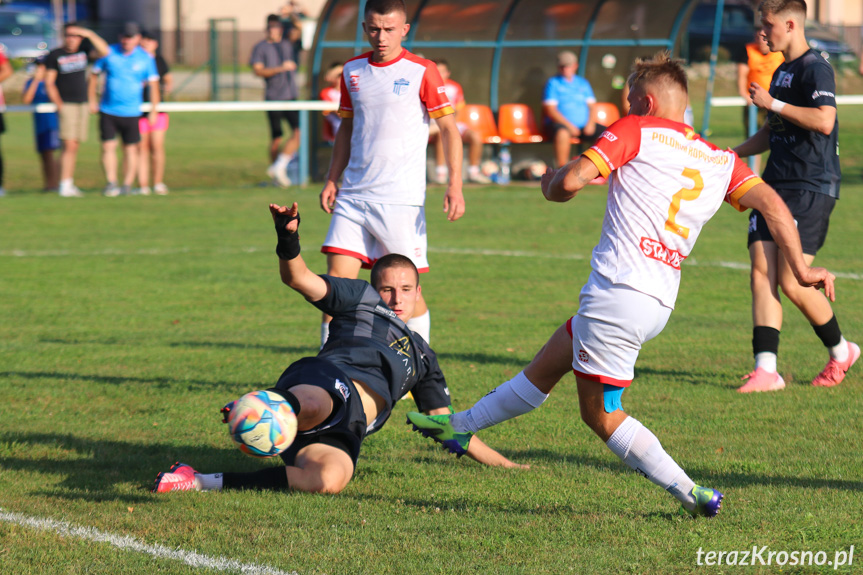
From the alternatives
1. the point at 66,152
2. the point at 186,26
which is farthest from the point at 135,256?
the point at 186,26

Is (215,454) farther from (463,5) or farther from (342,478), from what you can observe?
(463,5)

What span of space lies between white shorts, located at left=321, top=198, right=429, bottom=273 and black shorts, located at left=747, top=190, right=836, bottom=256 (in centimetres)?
204

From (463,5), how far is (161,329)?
43.2ft

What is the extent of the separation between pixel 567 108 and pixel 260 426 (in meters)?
14.9

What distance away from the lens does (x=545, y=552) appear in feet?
12.5

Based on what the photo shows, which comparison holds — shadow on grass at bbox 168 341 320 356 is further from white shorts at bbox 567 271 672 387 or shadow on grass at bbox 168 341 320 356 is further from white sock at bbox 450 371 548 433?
white shorts at bbox 567 271 672 387

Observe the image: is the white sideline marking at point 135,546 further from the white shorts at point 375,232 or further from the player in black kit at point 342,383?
the white shorts at point 375,232

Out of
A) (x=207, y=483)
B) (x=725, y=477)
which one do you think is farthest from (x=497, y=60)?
(x=207, y=483)

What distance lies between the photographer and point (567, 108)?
17984 mm

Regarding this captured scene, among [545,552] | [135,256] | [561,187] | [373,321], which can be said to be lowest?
[135,256]

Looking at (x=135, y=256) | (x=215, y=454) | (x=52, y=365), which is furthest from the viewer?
(x=135, y=256)

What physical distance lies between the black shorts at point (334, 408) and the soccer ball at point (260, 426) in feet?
1.70

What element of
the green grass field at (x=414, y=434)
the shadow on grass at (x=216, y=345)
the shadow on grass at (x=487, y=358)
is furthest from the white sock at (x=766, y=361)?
the shadow on grass at (x=216, y=345)

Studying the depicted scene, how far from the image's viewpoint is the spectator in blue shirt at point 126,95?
51.8 ft
